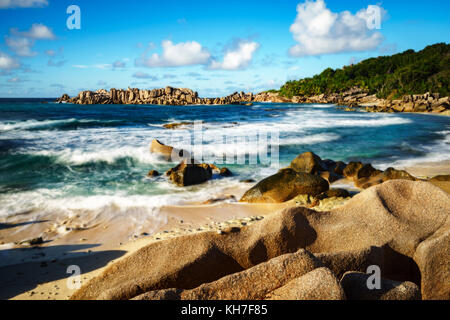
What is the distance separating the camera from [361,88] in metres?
84.6

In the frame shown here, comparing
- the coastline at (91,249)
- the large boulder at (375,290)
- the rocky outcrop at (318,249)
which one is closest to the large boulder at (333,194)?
the coastline at (91,249)

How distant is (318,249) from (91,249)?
3996 mm

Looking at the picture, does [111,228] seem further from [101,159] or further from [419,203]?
[101,159]

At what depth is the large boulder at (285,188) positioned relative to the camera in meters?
7.14

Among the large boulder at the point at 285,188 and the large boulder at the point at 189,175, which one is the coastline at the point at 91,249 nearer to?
the large boulder at the point at 285,188

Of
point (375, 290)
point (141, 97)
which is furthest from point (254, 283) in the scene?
point (141, 97)

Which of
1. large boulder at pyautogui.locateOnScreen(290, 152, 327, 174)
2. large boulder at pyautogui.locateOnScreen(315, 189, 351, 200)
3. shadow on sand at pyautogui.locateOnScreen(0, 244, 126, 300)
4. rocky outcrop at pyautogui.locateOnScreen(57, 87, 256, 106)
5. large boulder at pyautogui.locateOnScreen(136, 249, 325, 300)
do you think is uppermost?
rocky outcrop at pyautogui.locateOnScreen(57, 87, 256, 106)

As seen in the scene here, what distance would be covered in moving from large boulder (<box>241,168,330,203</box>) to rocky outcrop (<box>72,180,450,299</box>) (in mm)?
3735

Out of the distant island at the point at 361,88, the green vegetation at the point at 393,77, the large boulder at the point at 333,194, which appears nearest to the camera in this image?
the large boulder at the point at 333,194

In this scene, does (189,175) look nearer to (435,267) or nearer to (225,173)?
(225,173)

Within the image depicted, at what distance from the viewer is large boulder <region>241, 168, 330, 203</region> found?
714 cm

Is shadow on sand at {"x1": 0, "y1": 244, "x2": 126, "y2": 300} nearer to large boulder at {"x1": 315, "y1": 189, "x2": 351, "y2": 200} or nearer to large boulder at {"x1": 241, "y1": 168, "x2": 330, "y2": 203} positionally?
large boulder at {"x1": 241, "y1": 168, "x2": 330, "y2": 203}

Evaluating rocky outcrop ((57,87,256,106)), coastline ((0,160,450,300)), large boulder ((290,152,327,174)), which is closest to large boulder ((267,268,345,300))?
coastline ((0,160,450,300))

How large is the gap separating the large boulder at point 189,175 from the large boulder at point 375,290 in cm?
707
